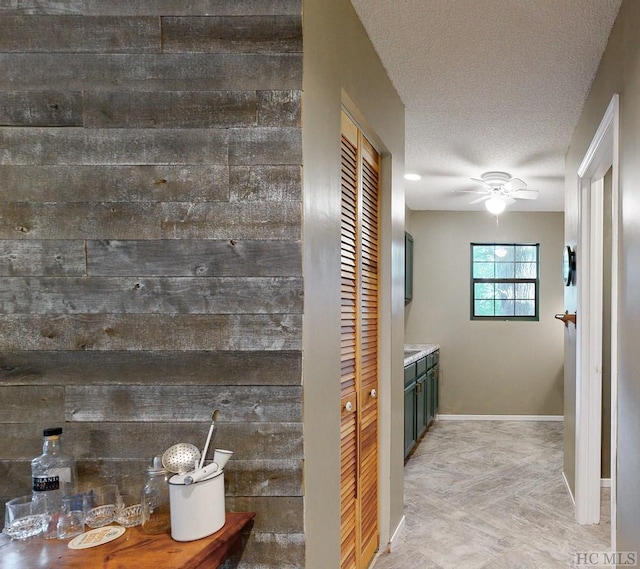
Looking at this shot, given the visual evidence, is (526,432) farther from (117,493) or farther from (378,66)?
(117,493)

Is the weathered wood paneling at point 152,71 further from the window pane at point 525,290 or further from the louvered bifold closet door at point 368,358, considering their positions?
the window pane at point 525,290

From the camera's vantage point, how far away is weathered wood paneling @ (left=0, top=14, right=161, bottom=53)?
1491mm

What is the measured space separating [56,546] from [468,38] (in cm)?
237

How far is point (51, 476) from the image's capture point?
140 centimetres

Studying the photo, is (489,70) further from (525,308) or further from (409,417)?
(525,308)

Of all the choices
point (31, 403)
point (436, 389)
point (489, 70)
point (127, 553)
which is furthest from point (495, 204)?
point (127, 553)

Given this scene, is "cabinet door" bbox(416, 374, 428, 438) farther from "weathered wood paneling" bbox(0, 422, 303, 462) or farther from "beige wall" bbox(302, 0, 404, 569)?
"weathered wood paneling" bbox(0, 422, 303, 462)

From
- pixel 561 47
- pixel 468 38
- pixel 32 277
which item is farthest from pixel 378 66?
pixel 32 277

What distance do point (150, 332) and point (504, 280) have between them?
553 cm

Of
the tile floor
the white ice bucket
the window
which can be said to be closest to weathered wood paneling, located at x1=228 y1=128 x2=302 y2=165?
the white ice bucket

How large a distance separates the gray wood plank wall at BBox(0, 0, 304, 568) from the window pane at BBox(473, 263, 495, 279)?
523cm

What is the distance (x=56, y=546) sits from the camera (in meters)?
1.25

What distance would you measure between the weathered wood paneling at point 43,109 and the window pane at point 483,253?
18.0 ft

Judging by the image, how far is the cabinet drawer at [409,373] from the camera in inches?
165
